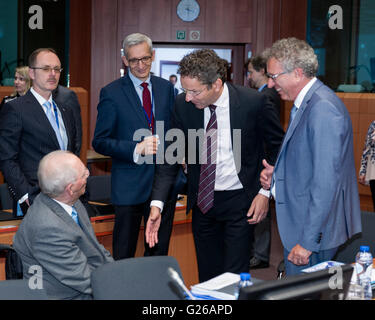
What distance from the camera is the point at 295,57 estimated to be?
2857 millimetres

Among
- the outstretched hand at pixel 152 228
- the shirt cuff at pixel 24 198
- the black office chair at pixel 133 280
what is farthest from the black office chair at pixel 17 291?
the shirt cuff at pixel 24 198

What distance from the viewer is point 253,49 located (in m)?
9.55

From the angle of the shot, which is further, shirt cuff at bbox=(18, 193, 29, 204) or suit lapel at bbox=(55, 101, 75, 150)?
suit lapel at bbox=(55, 101, 75, 150)

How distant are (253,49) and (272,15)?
0.61 m

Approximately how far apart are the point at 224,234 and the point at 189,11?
269 inches

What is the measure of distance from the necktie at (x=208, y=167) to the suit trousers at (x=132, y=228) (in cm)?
60

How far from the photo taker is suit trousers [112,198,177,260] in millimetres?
3957

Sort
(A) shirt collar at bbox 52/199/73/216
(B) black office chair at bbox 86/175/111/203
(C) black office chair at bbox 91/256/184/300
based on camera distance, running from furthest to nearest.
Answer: (B) black office chair at bbox 86/175/111/203 → (A) shirt collar at bbox 52/199/73/216 → (C) black office chair at bbox 91/256/184/300

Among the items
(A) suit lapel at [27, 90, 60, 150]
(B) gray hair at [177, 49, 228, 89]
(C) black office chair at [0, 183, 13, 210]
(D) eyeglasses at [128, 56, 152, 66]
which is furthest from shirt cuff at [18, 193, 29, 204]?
(B) gray hair at [177, 49, 228, 89]

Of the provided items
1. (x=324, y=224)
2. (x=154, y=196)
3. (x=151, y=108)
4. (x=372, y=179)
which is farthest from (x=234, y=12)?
(x=324, y=224)

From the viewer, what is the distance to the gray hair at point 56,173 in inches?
115

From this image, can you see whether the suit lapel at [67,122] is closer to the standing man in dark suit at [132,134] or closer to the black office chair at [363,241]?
the standing man in dark suit at [132,134]

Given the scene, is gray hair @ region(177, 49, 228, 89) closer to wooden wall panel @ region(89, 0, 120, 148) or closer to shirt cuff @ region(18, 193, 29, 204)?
shirt cuff @ region(18, 193, 29, 204)
